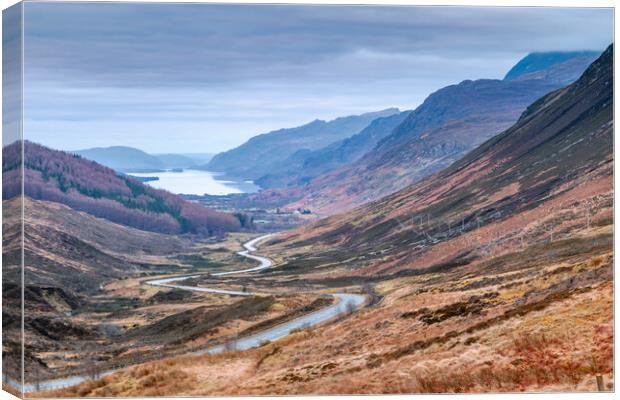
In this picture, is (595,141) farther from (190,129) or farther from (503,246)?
(190,129)

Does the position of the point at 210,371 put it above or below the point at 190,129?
below

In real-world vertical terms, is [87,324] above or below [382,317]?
below

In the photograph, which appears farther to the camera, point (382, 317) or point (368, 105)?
point (368, 105)

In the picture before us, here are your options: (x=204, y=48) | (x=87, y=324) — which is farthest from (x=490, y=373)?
(x=87, y=324)

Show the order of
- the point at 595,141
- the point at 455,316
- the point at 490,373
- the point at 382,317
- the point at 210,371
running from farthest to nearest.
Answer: the point at 595,141, the point at 382,317, the point at 455,316, the point at 210,371, the point at 490,373

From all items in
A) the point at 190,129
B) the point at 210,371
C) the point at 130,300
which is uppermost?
the point at 190,129

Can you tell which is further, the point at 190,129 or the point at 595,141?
the point at 595,141

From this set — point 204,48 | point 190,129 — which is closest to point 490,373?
point 204,48

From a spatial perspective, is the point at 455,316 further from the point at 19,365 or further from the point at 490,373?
the point at 19,365

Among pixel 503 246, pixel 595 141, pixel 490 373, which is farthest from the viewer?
pixel 595 141
